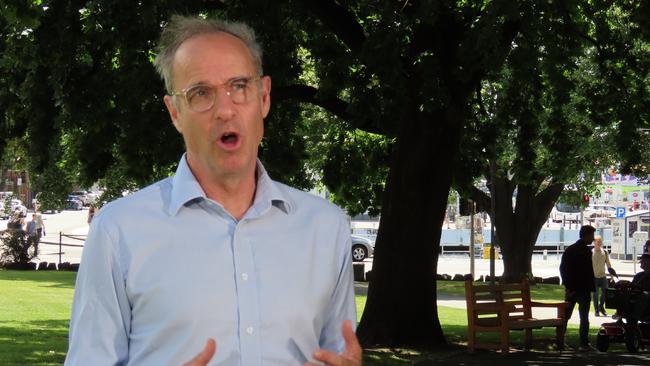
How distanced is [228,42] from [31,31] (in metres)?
12.9

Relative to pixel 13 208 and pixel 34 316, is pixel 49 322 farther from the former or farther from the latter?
pixel 13 208

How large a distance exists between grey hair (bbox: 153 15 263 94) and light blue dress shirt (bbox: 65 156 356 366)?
31 cm

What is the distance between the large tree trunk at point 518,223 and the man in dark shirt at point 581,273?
61.1 feet

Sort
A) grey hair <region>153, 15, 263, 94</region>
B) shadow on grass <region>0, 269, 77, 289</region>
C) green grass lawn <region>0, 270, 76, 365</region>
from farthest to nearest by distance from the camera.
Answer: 1. shadow on grass <region>0, 269, 77, 289</region>
2. green grass lawn <region>0, 270, 76, 365</region>
3. grey hair <region>153, 15, 263, 94</region>

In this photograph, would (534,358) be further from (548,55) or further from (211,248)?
(211,248)

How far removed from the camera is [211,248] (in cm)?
291

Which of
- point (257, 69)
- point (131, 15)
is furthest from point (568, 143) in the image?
point (257, 69)

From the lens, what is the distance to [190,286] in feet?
9.35

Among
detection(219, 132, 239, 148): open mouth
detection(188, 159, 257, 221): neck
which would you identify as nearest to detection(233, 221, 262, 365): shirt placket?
detection(188, 159, 257, 221): neck

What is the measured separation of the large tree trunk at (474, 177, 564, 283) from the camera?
37188mm

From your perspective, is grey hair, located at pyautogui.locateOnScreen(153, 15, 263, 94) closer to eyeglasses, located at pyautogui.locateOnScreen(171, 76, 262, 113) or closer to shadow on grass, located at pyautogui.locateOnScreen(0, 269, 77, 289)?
eyeglasses, located at pyautogui.locateOnScreen(171, 76, 262, 113)

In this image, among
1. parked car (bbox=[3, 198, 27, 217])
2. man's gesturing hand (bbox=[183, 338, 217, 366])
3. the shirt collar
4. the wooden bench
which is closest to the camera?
man's gesturing hand (bbox=[183, 338, 217, 366])

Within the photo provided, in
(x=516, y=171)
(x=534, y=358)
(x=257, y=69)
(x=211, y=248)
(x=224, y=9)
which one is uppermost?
(x=224, y=9)

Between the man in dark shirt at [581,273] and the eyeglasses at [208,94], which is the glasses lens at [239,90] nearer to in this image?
the eyeglasses at [208,94]
